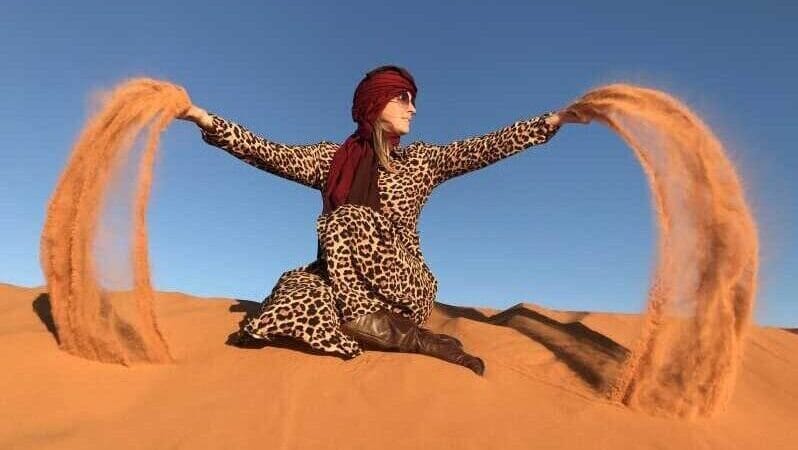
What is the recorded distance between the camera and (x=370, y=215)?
14.4 ft

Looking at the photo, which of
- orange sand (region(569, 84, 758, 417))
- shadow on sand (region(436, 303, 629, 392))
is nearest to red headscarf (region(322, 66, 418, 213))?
shadow on sand (region(436, 303, 629, 392))

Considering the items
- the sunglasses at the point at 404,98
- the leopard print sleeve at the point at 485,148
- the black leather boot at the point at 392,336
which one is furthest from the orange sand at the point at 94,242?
the leopard print sleeve at the point at 485,148

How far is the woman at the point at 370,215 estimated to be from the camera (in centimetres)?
417

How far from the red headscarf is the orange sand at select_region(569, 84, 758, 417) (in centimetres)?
203

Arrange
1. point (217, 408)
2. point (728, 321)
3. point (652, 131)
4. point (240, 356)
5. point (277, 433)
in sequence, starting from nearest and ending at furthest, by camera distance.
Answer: point (277, 433) → point (217, 408) → point (728, 321) → point (652, 131) → point (240, 356)

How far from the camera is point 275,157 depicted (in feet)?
16.0

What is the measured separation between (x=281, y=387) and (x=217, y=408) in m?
0.39

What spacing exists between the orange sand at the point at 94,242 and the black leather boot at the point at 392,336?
3.99 feet

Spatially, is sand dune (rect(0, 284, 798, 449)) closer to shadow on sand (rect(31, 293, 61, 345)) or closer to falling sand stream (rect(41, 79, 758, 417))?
shadow on sand (rect(31, 293, 61, 345))

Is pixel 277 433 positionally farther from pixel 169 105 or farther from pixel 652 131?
pixel 652 131

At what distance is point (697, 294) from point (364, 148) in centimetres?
257

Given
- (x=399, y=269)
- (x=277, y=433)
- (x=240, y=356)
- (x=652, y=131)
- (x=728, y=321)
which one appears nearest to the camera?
(x=277, y=433)

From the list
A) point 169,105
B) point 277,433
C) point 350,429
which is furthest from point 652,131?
point 169,105

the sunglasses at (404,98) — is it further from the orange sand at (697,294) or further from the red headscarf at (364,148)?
the orange sand at (697,294)
